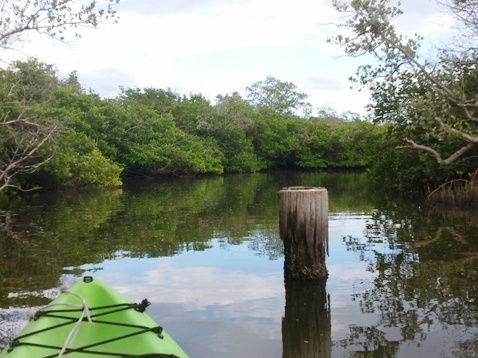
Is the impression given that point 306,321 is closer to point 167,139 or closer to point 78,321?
point 78,321

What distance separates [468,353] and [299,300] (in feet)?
7.13

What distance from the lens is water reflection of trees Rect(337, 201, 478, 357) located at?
5680 mm

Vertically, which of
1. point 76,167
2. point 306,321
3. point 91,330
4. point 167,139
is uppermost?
point 167,139

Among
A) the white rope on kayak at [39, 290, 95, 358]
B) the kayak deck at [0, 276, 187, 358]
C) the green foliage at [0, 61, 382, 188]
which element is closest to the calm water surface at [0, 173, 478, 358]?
the kayak deck at [0, 276, 187, 358]

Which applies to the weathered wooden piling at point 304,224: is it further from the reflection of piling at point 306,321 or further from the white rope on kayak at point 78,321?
the white rope on kayak at point 78,321

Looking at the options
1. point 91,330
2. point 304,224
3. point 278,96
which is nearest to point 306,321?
point 304,224

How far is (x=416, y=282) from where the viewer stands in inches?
303

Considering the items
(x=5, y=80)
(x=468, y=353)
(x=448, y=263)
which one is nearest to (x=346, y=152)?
(x=5, y=80)

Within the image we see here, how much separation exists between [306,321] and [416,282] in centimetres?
218

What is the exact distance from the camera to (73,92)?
3628 cm

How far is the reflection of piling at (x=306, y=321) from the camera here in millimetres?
5410

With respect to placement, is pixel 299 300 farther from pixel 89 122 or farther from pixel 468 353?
pixel 89 122

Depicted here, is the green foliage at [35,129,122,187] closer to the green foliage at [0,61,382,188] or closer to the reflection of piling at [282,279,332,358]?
the green foliage at [0,61,382,188]

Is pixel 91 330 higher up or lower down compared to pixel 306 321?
higher up
